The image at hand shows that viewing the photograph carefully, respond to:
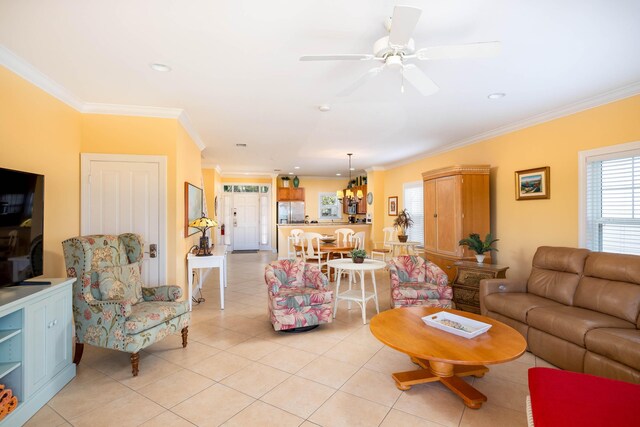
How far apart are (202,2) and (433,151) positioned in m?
5.32

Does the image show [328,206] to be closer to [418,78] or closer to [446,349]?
[418,78]

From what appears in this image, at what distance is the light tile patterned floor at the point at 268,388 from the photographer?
2.09 m

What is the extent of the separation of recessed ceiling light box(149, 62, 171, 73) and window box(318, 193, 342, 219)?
27.4 ft

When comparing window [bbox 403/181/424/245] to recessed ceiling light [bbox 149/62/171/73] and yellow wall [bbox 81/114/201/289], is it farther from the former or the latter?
recessed ceiling light [bbox 149/62/171/73]

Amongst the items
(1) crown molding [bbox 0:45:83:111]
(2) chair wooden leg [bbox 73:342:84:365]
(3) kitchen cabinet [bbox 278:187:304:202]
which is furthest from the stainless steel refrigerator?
(2) chair wooden leg [bbox 73:342:84:365]

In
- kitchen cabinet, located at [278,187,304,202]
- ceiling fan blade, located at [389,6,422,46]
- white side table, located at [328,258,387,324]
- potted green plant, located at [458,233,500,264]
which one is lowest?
white side table, located at [328,258,387,324]

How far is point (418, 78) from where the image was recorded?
233 cm

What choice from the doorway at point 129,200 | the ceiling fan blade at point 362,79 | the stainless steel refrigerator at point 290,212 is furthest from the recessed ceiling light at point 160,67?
the stainless steel refrigerator at point 290,212

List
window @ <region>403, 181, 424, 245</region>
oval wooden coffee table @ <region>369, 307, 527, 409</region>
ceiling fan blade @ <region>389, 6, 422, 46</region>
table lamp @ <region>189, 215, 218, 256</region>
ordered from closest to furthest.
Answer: ceiling fan blade @ <region>389, 6, 422, 46</region>, oval wooden coffee table @ <region>369, 307, 527, 409</region>, table lamp @ <region>189, 215, 218, 256</region>, window @ <region>403, 181, 424, 245</region>

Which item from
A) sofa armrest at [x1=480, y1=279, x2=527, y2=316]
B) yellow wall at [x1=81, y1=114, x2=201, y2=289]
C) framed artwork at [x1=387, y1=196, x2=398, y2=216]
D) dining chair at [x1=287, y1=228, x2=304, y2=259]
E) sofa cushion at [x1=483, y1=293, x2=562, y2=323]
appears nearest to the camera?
sofa cushion at [x1=483, y1=293, x2=562, y2=323]

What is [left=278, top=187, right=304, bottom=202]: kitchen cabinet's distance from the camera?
10328 mm

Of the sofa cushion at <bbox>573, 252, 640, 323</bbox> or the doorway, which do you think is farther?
the doorway

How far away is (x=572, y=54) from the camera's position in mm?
2545

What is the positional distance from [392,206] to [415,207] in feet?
3.18
